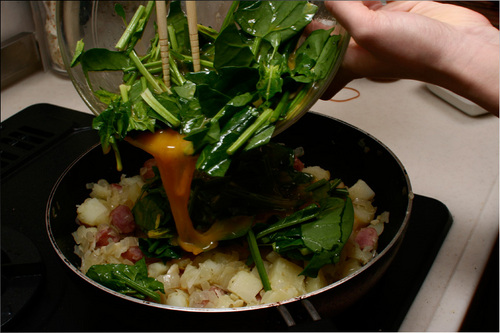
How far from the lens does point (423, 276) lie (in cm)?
94

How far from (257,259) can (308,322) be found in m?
0.24

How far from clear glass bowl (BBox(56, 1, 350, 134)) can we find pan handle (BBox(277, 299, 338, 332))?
0.30 m

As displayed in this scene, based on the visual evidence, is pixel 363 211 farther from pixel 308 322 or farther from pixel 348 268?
pixel 308 322

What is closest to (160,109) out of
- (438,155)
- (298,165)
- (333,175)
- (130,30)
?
(130,30)

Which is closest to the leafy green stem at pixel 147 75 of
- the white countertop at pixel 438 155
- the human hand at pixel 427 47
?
the human hand at pixel 427 47

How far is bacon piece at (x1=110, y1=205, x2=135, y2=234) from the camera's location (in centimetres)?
97

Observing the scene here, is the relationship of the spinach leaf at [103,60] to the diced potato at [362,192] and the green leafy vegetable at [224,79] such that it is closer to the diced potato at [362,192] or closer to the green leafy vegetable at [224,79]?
Answer: the green leafy vegetable at [224,79]

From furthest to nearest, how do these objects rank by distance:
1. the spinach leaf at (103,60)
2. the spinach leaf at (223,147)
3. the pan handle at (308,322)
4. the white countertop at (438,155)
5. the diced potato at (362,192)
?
1. the diced potato at (362,192)
2. the white countertop at (438,155)
3. the spinach leaf at (103,60)
4. the spinach leaf at (223,147)
5. the pan handle at (308,322)

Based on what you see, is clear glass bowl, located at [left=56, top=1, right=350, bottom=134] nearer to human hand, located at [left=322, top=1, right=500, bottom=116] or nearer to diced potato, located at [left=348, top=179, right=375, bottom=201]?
human hand, located at [left=322, top=1, right=500, bottom=116]

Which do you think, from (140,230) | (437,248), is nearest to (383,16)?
(437,248)

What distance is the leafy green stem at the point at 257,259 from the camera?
834 millimetres

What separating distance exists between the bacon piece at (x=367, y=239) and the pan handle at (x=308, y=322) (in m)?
0.27

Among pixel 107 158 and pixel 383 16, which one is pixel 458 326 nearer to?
pixel 383 16

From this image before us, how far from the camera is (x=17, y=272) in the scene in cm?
94
